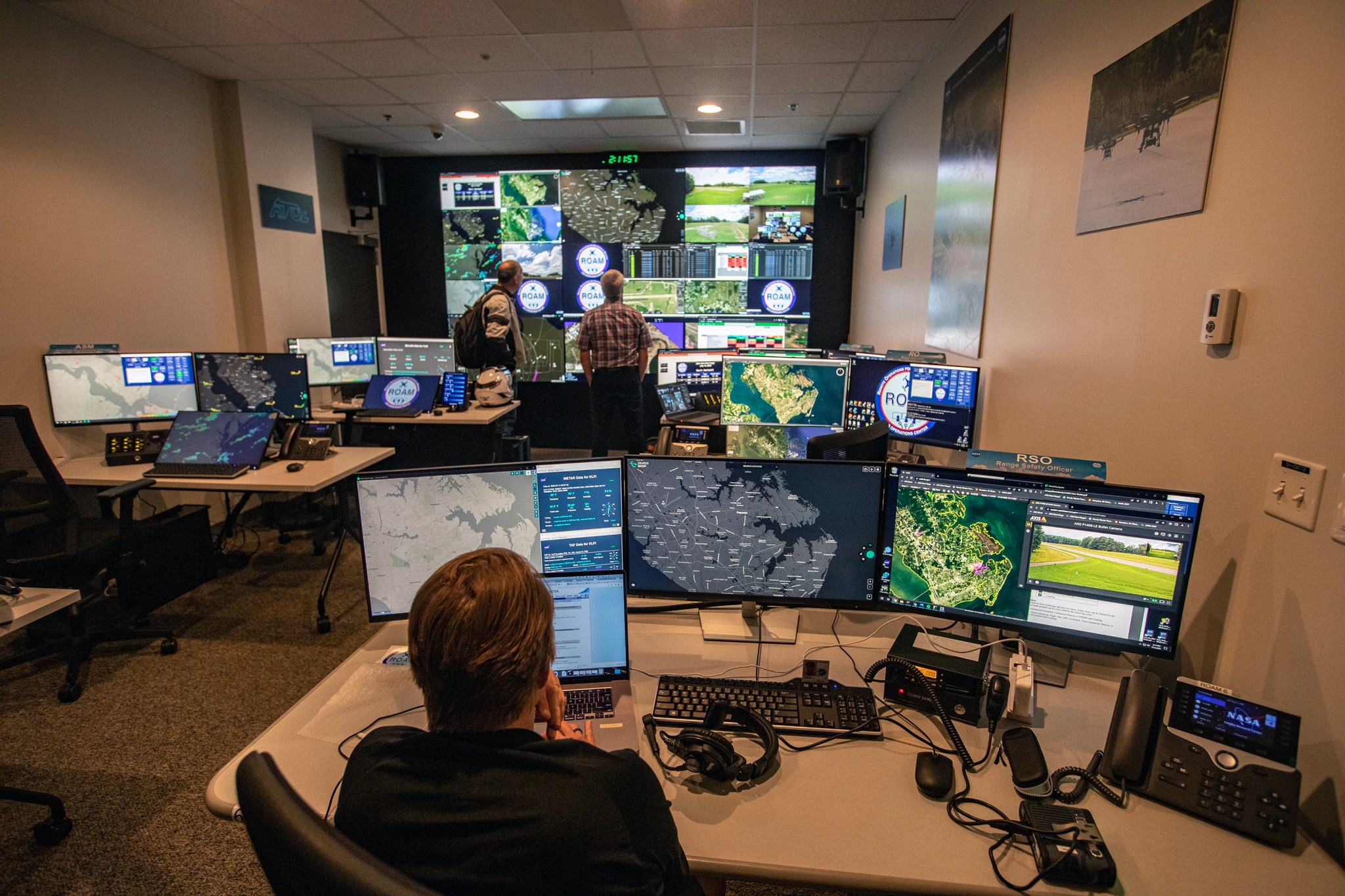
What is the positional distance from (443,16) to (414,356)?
2.34 m

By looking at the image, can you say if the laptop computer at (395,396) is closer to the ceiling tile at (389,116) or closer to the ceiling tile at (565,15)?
the ceiling tile at (389,116)

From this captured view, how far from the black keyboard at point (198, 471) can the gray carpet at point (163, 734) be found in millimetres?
761

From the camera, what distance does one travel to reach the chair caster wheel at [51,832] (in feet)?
6.08

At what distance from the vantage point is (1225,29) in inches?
56.0

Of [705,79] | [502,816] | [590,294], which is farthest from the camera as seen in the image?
[590,294]

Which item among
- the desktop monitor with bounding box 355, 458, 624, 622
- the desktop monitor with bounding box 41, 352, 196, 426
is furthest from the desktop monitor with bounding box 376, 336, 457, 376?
the desktop monitor with bounding box 355, 458, 624, 622

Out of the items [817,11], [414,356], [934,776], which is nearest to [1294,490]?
[934,776]

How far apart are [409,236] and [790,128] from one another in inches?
154

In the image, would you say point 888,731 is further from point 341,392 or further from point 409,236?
point 409,236

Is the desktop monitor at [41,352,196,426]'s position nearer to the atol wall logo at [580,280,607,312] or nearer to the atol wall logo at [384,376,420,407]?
the atol wall logo at [384,376,420,407]

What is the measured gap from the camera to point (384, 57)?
3875 millimetres

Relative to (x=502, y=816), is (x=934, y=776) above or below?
below

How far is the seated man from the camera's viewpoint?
71cm

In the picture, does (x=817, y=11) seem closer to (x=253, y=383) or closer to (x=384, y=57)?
(x=384, y=57)
